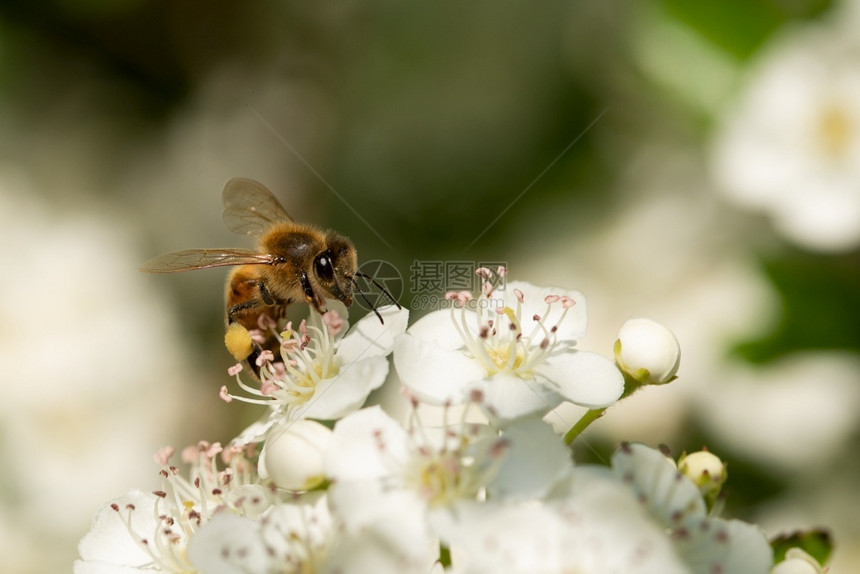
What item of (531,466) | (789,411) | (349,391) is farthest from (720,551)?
(789,411)

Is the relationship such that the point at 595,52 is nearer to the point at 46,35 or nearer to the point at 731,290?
the point at 731,290

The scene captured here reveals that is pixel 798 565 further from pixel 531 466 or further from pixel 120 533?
pixel 120 533

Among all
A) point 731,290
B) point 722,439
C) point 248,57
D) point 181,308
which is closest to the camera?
point 722,439

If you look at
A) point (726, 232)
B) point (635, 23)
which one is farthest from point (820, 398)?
point (635, 23)

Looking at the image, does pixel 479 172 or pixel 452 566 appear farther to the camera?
pixel 479 172

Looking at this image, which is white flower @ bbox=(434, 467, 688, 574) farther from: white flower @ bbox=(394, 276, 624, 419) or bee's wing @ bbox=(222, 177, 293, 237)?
bee's wing @ bbox=(222, 177, 293, 237)

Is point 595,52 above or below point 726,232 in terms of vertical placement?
above

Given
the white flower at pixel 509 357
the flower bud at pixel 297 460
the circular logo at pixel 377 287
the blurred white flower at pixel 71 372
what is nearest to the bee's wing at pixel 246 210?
the circular logo at pixel 377 287

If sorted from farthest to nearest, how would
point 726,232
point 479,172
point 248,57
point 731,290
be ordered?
1. point 248,57
2. point 479,172
3. point 726,232
4. point 731,290
